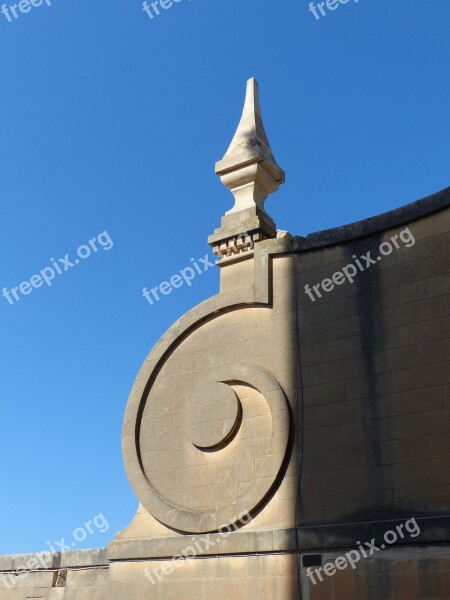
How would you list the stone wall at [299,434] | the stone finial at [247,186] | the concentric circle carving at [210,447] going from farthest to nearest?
the stone finial at [247,186]
the concentric circle carving at [210,447]
the stone wall at [299,434]

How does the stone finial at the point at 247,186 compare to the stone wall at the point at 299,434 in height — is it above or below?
above

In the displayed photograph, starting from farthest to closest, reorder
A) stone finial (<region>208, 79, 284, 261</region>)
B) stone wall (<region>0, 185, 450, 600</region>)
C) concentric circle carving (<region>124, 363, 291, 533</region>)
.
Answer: stone finial (<region>208, 79, 284, 261</region>), concentric circle carving (<region>124, 363, 291, 533</region>), stone wall (<region>0, 185, 450, 600</region>)

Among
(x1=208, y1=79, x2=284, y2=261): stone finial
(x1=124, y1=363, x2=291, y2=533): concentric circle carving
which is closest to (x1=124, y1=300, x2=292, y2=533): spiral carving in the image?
(x1=124, y1=363, x2=291, y2=533): concentric circle carving

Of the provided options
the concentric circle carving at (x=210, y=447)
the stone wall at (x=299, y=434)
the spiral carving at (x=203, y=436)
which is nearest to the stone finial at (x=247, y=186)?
the stone wall at (x=299, y=434)

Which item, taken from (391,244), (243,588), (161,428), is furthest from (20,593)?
(391,244)

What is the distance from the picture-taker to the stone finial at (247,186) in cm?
1220

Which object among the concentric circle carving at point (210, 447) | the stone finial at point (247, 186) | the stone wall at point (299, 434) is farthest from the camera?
the stone finial at point (247, 186)

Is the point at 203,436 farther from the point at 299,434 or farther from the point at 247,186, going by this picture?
the point at 247,186

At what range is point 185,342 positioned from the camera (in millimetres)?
12422

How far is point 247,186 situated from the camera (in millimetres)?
12742

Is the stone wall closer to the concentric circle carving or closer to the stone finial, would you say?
the concentric circle carving

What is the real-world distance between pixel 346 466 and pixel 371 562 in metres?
1.30

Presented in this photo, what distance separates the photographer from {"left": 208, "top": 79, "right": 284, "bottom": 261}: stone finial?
1220cm

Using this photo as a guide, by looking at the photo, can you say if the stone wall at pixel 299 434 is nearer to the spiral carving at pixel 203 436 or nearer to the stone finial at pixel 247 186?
the spiral carving at pixel 203 436
